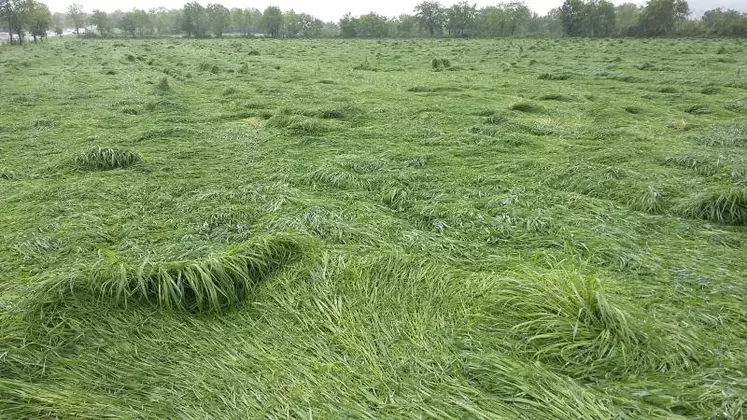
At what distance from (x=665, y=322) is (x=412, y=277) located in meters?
1.80

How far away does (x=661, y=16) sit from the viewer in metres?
48.6

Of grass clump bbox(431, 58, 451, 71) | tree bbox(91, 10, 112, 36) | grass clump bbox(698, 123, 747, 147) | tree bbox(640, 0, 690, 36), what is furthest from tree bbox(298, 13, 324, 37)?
grass clump bbox(698, 123, 747, 147)

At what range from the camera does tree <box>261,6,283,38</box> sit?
248 feet

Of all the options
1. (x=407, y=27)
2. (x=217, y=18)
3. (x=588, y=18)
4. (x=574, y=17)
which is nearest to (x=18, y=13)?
(x=217, y=18)

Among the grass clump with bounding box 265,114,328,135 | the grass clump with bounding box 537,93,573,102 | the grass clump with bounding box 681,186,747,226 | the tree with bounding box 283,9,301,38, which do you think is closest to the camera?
the grass clump with bounding box 681,186,747,226

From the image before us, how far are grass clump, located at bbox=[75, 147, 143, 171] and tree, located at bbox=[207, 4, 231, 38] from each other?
3078 inches

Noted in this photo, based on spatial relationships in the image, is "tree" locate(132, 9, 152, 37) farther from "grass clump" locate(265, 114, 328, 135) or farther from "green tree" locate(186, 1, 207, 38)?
"grass clump" locate(265, 114, 328, 135)

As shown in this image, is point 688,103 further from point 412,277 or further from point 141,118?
point 141,118

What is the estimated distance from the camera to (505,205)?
5.00 metres

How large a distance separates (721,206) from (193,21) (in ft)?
279

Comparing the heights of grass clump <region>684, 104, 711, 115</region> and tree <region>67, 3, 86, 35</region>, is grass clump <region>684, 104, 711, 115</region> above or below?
below

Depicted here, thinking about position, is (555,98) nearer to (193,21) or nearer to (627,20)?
(627,20)

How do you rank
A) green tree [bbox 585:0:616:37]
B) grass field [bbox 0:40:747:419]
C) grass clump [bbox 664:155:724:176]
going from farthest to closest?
1. green tree [bbox 585:0:616:37]
2. grass clump [bbox 664:155:724:176]
3. grass field [bbox 0:40:747:419]

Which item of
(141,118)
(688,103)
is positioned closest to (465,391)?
(141,118)
